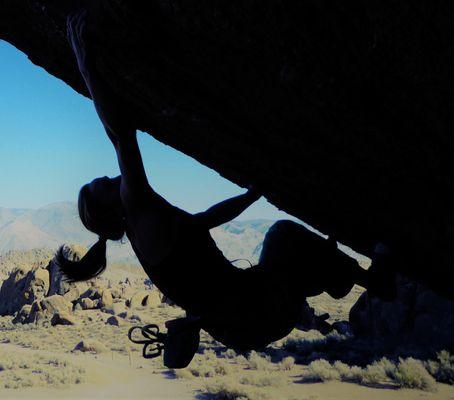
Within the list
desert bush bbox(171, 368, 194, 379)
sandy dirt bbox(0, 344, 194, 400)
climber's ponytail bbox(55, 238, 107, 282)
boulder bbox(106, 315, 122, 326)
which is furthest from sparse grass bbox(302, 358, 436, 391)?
boulder bbox(106, 315, 122, 326)

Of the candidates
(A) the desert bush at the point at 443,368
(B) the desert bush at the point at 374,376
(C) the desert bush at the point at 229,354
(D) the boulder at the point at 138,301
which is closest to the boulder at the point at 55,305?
(D) the boulder at the point at 138,301

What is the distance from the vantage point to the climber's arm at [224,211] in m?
2.74

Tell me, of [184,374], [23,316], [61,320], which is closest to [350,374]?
[184,374]

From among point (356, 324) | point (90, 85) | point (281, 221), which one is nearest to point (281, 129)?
point (281, 221)

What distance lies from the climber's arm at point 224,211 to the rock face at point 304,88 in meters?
0.55

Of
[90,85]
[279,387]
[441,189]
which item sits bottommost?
[279,387]

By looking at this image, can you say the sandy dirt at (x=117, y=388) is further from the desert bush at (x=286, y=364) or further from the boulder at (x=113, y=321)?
the boulder at (x=113, y=321)

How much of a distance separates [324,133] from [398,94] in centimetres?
62

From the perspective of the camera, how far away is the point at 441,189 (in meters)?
3.05

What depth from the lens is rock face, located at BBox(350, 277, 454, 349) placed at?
14.4 metres

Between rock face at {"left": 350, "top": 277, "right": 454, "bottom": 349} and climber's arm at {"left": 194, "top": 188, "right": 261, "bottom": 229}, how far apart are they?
43.4ft

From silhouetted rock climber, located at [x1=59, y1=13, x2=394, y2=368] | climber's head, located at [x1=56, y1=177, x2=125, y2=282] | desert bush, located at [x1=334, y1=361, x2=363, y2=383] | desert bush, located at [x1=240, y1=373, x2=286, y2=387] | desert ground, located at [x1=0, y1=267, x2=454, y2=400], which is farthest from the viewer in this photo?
desert bush, located at [x1=240, y1=373, x2=286, y2=387]

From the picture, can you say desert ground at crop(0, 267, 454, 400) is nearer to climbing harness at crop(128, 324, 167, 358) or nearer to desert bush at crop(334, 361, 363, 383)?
desert bush at crop(334, 361, 363, 383)

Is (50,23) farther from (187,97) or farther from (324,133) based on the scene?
(324,133)
